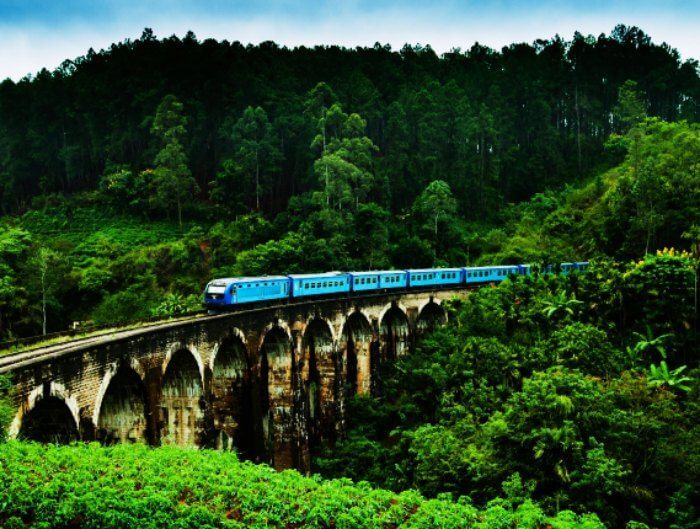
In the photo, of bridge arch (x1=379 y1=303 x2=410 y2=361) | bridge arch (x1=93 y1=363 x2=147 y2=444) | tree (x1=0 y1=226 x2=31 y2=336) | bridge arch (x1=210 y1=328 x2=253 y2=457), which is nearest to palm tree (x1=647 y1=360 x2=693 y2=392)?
bridge arch (x1=210 y1=328 x2=253 y2=457)

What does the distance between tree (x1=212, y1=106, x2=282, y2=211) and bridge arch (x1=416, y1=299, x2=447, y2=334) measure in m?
22.3

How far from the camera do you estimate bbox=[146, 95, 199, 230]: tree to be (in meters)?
54.3

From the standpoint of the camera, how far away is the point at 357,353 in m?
→ 32.6

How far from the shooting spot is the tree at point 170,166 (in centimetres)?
5428

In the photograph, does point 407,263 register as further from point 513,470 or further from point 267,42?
point 267,42

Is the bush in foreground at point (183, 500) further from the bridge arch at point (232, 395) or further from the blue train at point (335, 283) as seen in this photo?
the blue train at point (335, 283)

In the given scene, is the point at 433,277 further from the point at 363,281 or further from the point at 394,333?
the point at 363,281

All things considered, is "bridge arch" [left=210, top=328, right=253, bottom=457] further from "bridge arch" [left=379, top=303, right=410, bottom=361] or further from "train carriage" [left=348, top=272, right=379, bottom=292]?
"bridge arch" [left=379, top=303, right=410, bottom=361]

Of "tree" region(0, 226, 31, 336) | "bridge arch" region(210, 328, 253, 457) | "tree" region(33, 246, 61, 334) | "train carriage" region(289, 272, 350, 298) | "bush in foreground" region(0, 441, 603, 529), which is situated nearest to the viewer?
"bush in foreground" region(0, 441, 603, 529)

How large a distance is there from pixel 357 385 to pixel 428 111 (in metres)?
36.6

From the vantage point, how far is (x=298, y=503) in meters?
9.34

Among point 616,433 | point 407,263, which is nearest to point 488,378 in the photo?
point 616,433

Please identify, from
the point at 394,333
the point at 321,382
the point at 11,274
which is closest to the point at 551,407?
the point at 321,382

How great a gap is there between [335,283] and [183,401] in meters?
12.3
